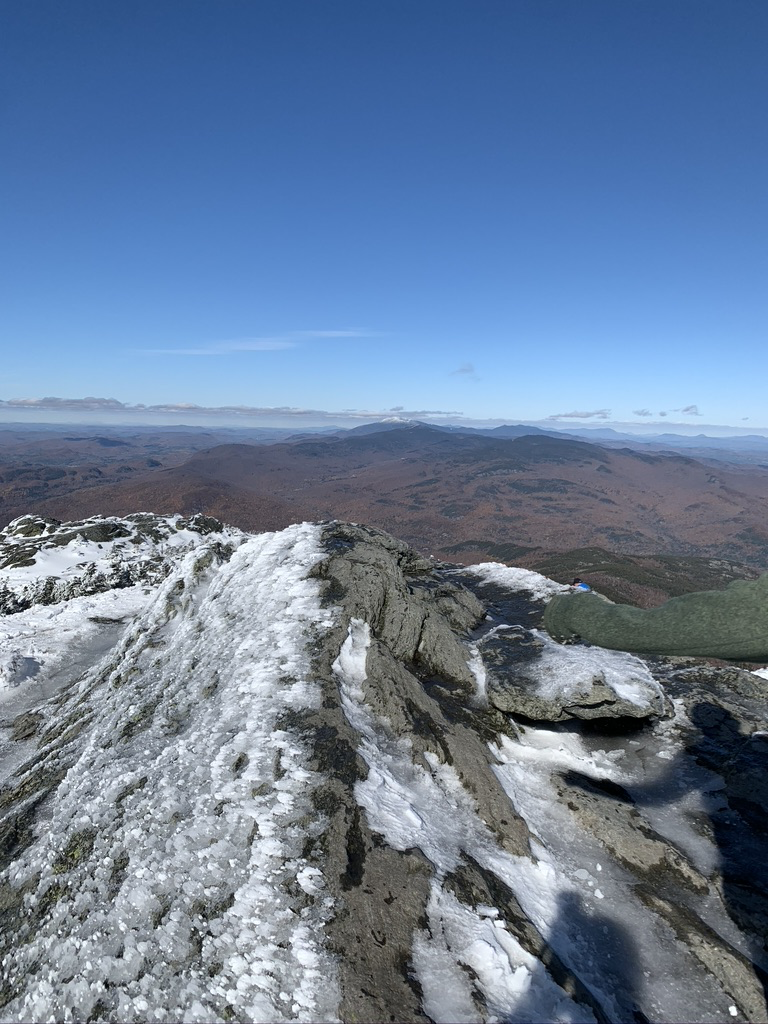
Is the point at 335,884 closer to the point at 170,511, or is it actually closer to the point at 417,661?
the point at 417,661

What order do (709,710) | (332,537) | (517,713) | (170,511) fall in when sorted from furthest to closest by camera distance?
(170,511), (332,537), (709,710), (517,713)

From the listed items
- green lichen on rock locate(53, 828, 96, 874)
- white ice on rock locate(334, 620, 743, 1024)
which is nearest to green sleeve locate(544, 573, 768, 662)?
white ice on rock locate(334, 620, 743, 1024)

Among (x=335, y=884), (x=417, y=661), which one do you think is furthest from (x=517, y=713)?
(x=335, y=884)

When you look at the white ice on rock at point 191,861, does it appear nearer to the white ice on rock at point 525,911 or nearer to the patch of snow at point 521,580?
the white ice on rock at point 525,911

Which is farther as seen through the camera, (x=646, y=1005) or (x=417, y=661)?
(x=417, y=661)

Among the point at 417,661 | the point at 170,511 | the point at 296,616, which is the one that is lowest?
the point at 170,511
